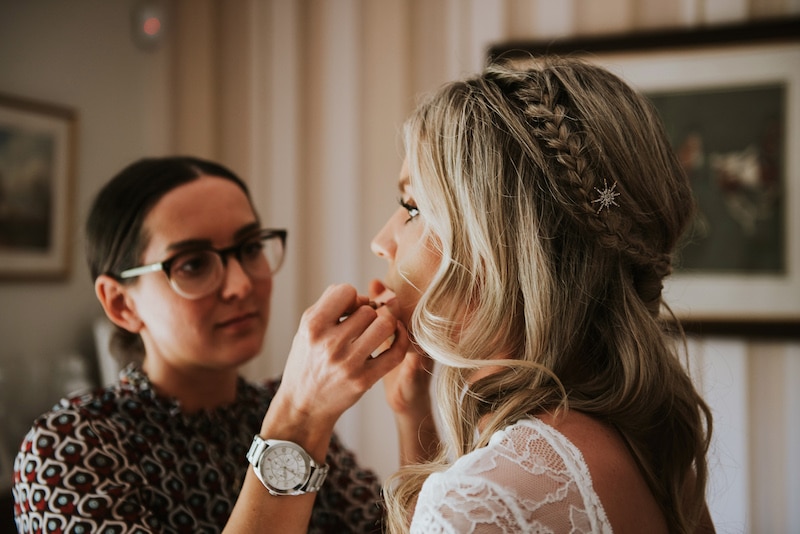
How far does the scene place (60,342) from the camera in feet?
7.98

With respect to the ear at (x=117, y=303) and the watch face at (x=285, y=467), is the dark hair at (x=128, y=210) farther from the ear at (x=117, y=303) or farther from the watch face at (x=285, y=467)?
the watch face at (x=285, y=467)

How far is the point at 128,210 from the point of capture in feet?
4.48

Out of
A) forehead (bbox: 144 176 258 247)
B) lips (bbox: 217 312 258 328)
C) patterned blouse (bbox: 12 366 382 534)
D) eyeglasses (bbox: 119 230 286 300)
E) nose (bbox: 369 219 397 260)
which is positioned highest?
forehead (bbox: 144 176 258 247)

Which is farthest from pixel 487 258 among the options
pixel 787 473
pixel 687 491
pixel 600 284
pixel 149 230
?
pixel 787 473

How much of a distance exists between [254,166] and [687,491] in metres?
2.19

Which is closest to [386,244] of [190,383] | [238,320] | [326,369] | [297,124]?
[326,369]

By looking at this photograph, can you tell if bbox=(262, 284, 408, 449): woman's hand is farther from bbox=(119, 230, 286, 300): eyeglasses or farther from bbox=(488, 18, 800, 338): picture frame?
bbox=(488, 18, 800, 338): picture frame

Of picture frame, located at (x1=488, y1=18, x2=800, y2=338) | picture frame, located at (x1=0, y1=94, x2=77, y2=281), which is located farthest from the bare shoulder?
picture frame, located at (x1=0, y1=94, x2=77, y2=281)

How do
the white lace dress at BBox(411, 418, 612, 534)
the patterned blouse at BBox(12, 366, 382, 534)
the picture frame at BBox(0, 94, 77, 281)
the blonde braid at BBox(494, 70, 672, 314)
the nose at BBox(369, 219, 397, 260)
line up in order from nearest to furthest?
the white lace dress at BBox(411, 418, 612, 534) → the blonde braid at BBox(494, 70, 672, 314) → the patterned blouse at BBox(12, 366, 382, 534) → the nose at BBox(369, 219, 397, 260) → the picture frame at BBox(0, 94, 77, 281)

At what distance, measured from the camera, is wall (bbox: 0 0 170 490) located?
2.25 m

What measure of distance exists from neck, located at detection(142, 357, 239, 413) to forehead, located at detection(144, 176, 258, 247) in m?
0.25

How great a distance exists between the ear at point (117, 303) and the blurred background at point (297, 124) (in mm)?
1031

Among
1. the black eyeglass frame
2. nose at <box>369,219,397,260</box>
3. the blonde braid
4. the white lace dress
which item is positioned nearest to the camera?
the white lace dress

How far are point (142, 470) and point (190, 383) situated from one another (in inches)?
8.5
